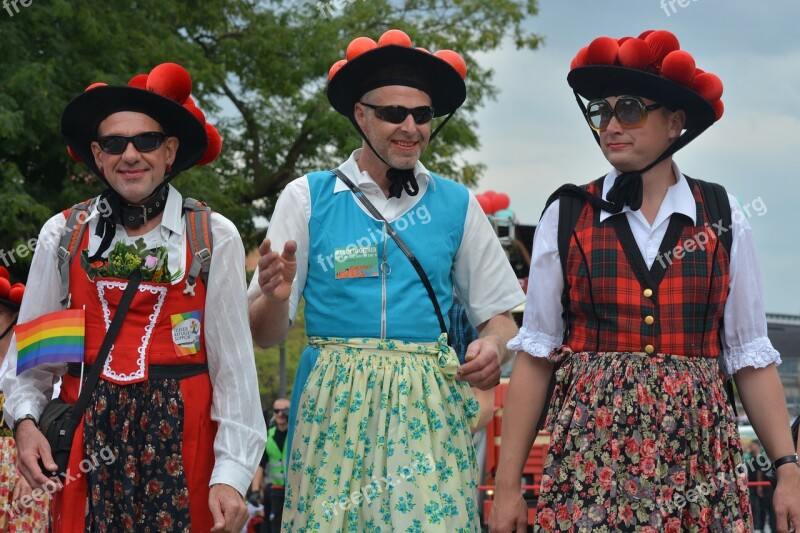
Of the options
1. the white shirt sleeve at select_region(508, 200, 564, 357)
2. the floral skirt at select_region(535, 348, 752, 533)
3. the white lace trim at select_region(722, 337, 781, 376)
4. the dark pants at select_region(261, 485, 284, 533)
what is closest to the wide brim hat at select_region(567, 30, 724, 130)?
the white shirt sleeve at select_region(508, 200, 564, 357)

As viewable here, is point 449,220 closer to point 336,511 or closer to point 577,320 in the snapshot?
point 577,320

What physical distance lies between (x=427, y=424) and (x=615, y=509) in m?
0.81

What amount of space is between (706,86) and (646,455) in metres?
1.34

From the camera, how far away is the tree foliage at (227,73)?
47.9 ft

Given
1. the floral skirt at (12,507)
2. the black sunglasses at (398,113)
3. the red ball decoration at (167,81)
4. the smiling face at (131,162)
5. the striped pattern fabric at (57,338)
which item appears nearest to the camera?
the striped pattern fabric at (57,338)

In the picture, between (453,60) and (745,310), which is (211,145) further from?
(745,310)

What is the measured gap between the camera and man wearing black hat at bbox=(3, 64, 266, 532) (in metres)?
4.31

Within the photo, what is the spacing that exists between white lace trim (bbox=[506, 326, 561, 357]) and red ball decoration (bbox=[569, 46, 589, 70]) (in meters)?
0.99

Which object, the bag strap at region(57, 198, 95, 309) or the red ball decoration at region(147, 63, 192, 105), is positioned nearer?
the bag strap at region(57, 198, 95, 309)

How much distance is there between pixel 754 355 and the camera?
4.45m

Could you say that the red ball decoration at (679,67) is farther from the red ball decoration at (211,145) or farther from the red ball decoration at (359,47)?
the red ball decoration at (211,145)

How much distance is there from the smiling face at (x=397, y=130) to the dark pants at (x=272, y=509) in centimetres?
1030

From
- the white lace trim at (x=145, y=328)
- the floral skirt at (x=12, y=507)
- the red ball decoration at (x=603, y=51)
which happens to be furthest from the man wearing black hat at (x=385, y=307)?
the floral skirt at (x=12, y=507)

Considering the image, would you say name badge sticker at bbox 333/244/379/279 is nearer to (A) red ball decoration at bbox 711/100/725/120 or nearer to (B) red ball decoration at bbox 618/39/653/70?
(B) red ball decoration at bbox 618/39/653/70
